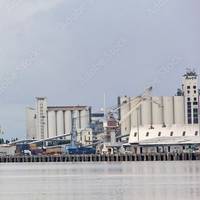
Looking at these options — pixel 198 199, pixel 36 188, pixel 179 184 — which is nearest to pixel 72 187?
pixel 36 188

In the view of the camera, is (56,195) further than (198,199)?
Yes

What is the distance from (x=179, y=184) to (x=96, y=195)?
1336cm

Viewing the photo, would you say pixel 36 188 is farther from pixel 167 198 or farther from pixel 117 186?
pixel 167 198

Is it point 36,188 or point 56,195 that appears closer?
point 56,195

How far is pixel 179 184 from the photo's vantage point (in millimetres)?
92250

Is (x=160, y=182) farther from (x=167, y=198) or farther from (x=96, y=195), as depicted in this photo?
(x=167, y=198)

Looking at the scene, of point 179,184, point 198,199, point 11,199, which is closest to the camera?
point 198,199

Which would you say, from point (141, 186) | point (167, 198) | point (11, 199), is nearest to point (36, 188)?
point (141, 186)

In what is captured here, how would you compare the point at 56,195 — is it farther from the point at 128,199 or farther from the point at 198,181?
the point at 198,181

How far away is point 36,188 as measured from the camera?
303ft

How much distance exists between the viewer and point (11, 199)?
7769cm

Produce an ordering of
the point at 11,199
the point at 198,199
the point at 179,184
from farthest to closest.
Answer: the point at 179,184 < the point at 11,199 < the point at 198,199

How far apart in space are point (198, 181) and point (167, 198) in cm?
2480

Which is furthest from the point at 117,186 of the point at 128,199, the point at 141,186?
the point at 128,199
